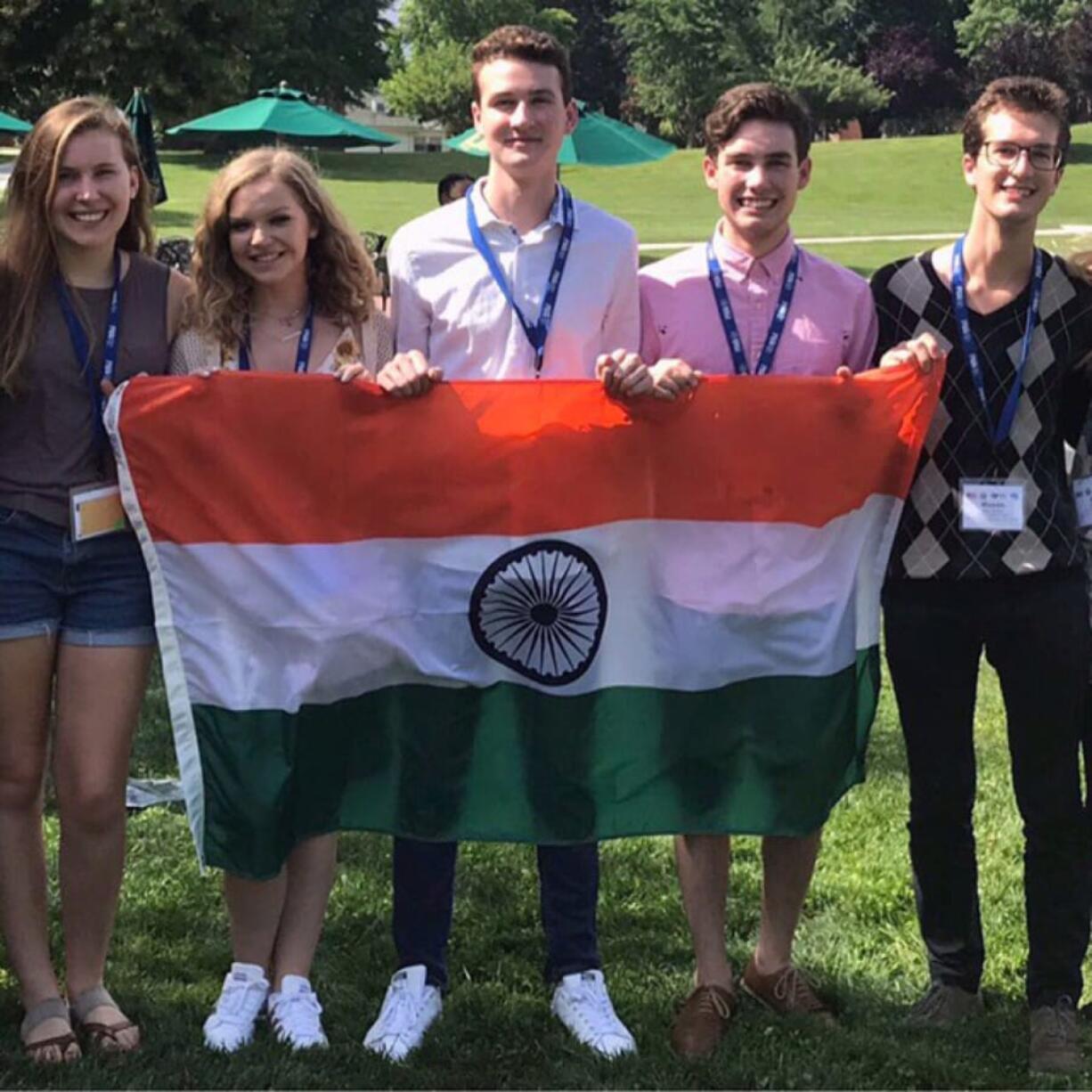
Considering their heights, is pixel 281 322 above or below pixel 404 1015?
above

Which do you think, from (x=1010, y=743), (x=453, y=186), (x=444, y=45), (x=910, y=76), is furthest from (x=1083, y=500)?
(x=910, y=76)

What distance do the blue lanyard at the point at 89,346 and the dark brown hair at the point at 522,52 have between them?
1069mm

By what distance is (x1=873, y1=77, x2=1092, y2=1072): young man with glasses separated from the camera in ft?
12.9

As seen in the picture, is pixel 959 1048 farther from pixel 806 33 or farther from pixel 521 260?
pixel 806 33

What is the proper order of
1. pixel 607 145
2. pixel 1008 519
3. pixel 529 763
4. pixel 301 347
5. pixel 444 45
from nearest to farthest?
pixel 1008 519, pixel 301 347, pixel 529 763, pixel 607 145, pixel 444 45

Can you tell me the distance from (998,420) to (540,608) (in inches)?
47.5

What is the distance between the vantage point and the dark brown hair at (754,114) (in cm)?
400

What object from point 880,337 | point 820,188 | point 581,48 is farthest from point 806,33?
point 880,337

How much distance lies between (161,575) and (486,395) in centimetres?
90

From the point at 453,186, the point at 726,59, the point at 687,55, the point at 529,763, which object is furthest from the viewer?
the point at 687,55

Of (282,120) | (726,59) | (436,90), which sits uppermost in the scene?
(282,120)

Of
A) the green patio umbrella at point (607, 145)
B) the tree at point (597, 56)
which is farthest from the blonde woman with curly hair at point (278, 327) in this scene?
the tree at point (597, 56)

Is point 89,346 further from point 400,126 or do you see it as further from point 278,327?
point 400,126

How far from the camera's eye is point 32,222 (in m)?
3.87
